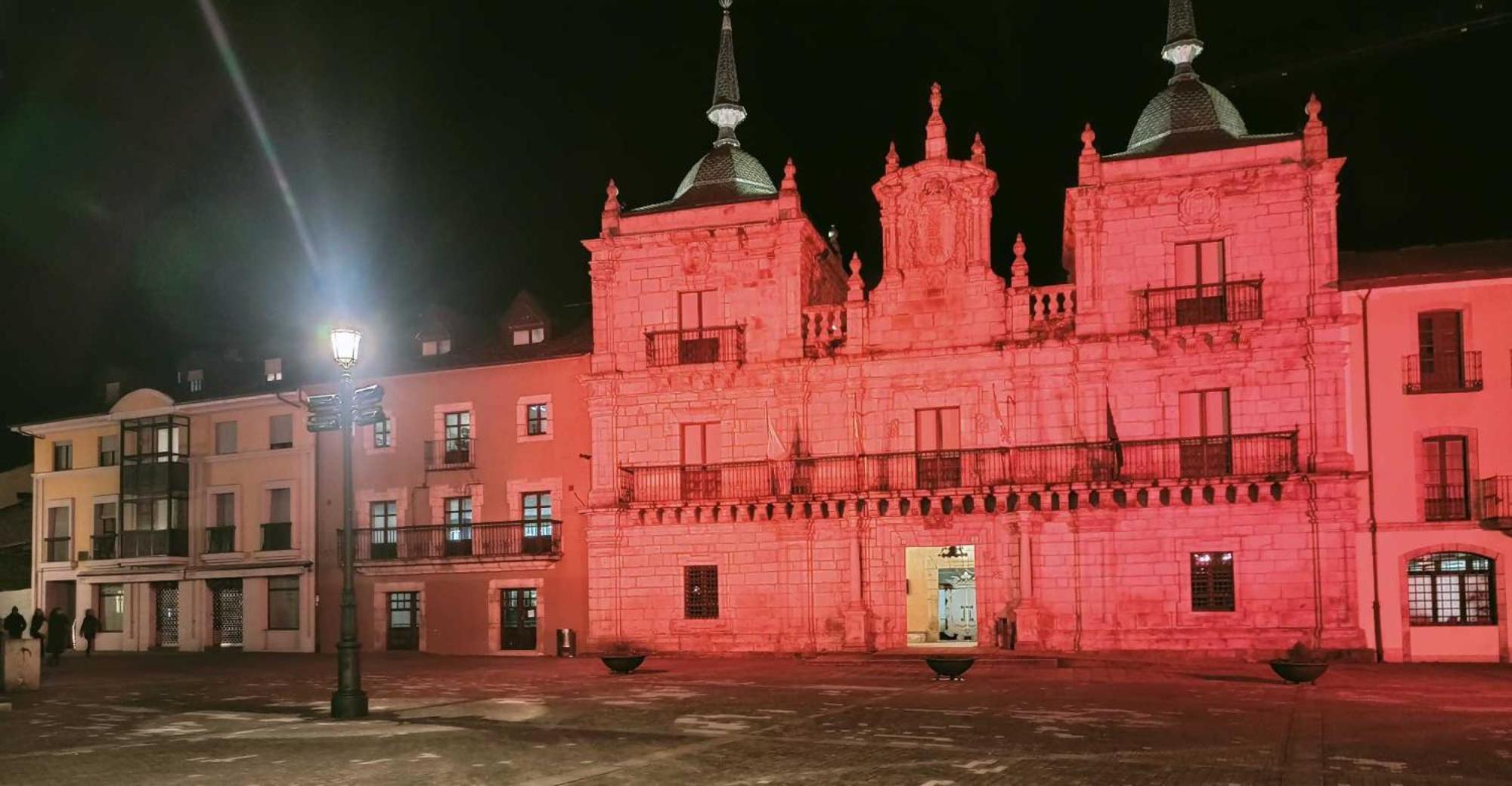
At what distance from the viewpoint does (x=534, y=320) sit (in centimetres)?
4062

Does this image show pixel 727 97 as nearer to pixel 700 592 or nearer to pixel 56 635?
pixel 700 592

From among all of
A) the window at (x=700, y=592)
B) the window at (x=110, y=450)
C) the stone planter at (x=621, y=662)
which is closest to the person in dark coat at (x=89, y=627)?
the window at (x=110, y=450)

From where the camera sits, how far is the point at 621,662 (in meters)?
28.3

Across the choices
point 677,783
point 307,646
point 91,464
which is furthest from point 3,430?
point 677,783

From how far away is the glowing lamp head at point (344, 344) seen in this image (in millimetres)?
20422

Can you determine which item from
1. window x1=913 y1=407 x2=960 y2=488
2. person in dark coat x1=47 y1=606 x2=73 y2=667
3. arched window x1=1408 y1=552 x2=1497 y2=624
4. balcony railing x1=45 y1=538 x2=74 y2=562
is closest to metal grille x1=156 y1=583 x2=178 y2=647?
balcony railing x1=45 y1=538 x2=74 y2=562

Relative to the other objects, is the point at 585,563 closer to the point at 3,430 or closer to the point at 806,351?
the point at 806,351

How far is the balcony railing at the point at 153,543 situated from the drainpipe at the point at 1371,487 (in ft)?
118

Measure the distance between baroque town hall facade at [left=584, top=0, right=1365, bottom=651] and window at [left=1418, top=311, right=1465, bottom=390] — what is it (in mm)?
1808

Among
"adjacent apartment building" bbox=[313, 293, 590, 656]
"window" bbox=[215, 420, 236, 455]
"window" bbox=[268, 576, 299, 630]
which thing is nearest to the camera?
"adjacent apartment building" bbox=[313, 293, 590, 656]

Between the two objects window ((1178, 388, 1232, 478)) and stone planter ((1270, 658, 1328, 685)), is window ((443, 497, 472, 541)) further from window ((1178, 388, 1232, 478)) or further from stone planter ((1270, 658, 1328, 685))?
stone planter ((1270, 658, 1328, 685))

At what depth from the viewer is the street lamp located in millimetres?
19875

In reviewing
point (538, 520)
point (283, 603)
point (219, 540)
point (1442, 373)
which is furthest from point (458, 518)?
point (1442, 373)

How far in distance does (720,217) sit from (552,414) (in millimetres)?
7599
